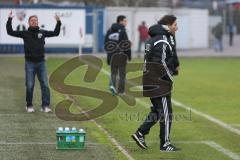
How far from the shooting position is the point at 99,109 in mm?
15750

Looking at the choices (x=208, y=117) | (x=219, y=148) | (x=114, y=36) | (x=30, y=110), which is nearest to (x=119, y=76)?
(x=114, y=36)

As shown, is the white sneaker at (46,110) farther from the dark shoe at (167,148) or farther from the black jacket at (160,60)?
the dark shoe at (167,148)

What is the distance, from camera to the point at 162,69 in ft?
35.4

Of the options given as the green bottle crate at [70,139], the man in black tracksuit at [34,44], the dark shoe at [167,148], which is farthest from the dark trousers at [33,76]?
the dark shoe at [167,148]

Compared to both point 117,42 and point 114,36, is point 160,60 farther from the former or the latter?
point 114,36

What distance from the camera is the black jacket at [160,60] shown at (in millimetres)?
10781

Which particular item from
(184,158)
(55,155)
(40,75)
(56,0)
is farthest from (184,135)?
(56,0)

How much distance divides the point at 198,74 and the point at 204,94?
25.2ft

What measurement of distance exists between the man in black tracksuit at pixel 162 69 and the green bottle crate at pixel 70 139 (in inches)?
33.7

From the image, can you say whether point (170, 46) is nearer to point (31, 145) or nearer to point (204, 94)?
point (31, 145)

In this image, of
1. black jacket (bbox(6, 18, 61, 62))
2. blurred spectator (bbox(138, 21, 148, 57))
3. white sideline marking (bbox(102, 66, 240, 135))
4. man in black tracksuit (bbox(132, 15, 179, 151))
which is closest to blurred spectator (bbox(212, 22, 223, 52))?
blurred spectator (bbox(138, 21, 148, 57))

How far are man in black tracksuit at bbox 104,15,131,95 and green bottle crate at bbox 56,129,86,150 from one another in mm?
7393

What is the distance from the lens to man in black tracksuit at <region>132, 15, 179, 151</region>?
1079 cm

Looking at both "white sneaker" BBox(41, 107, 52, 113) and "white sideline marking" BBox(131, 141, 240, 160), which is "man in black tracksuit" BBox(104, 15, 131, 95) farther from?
"white sideline marking" BBox(131, 141, 240, 160)
